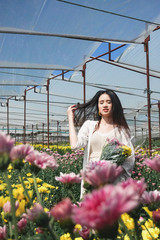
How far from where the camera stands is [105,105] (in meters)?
1.97

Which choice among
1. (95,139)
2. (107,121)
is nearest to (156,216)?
(95,139)

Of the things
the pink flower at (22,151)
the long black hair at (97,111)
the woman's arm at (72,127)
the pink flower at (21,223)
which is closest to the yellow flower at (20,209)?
the pink flower at (21,223)

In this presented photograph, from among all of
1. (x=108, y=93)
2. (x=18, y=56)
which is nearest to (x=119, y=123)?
(x=108, y=93)

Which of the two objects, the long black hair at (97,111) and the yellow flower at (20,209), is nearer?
the yellow flower at (20,209)

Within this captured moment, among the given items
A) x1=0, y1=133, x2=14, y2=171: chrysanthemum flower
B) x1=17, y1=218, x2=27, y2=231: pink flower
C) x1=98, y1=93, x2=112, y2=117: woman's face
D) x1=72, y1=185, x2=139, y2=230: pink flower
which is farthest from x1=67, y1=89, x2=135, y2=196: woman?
x1=72, y1=185, x2=139, y2=230: pink flower

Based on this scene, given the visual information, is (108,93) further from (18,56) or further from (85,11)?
(18,56)

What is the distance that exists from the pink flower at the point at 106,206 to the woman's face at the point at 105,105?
5.64 feet

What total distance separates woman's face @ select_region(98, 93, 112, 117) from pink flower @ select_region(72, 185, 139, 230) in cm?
172

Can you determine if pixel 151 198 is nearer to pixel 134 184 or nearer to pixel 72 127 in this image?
pixel 134 184

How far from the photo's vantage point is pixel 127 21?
15.1ft

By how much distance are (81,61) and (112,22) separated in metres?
2.08

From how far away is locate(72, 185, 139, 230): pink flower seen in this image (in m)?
0.23

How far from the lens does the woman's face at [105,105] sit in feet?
6.46

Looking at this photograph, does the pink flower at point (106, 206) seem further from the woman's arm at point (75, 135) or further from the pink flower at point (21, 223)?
the woman's arm at point (75, 135)
